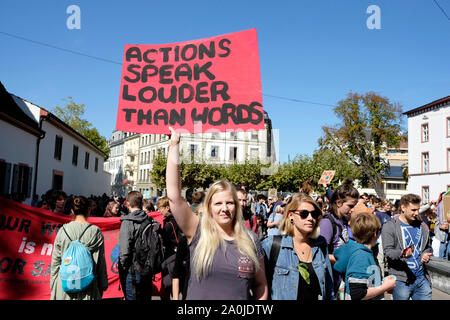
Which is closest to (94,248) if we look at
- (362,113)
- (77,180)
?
(77,180)

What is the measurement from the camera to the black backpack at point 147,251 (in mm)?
4961

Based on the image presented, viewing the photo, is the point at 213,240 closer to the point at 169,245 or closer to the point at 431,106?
the point at 169,245

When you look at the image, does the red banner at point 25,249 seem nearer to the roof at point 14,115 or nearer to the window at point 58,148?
the roof at point 14,115

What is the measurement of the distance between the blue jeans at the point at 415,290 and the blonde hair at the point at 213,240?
8.90 feet

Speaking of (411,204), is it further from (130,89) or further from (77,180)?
(77,180)

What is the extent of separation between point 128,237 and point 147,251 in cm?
30

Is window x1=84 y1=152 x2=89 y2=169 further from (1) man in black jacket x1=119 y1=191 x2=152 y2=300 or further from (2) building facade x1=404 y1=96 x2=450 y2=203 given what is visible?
(2) building facade x1=404 y1=96 x2=450 y2=203

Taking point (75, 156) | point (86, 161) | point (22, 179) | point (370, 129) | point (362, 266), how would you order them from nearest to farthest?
point (362, 266) < point (22, 179) < point (75, 156) < point (86, 161) < point (370, 129)

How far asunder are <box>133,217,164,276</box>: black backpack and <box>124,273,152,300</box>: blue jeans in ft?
0.38

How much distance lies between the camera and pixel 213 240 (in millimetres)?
2785

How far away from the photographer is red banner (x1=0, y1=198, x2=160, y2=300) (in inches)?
222

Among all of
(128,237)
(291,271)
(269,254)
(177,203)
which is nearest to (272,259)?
(269,254)

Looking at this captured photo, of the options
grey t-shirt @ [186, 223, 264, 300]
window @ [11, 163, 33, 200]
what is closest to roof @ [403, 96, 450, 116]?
window @ [11, 163, 33, 200]
